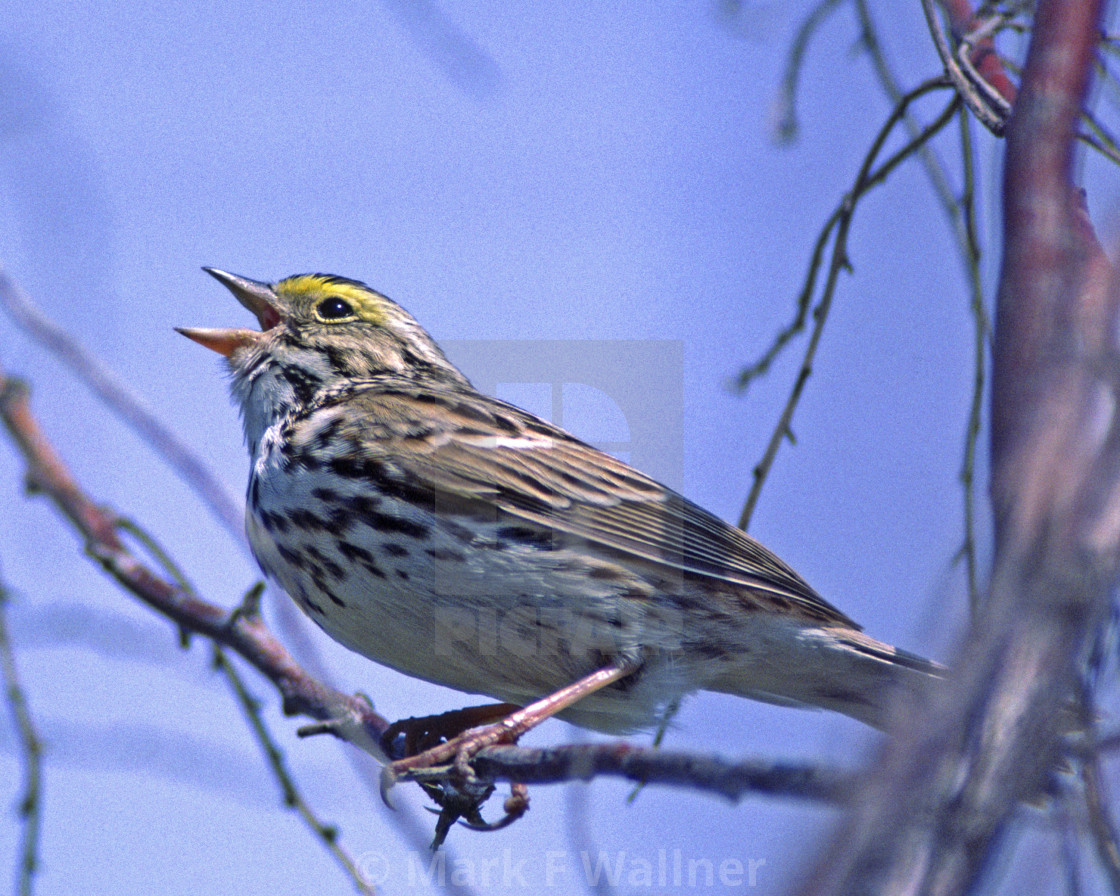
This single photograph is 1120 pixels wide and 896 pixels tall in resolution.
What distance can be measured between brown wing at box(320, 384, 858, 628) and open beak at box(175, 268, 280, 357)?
0.67m

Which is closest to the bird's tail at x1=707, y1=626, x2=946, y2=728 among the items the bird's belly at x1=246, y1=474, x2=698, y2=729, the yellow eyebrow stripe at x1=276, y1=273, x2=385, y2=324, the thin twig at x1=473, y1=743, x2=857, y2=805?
the bird's belly at x1=246, y1=474, x2=698, y2=729

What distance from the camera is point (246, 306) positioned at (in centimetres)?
486

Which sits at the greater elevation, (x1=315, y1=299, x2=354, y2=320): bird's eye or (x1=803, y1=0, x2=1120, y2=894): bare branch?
(x1=803, y1=0, x2=1120, y2=894): bare branch

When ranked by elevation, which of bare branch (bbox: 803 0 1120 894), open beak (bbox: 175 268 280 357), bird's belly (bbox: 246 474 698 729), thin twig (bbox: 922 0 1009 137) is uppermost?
thin twig (bbox: 922 0 1009 137)

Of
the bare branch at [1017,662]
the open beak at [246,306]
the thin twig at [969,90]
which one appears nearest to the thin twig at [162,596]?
the open beak at [246,306]

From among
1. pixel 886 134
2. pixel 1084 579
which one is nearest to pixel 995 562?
pixel 1084 579

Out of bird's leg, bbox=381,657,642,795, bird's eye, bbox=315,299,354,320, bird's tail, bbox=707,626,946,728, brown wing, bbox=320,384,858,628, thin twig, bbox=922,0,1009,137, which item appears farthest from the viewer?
bird's eye, bbox=315,299,354,320

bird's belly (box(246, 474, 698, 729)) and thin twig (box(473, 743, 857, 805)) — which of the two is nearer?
thin twig (box(473, 743, 857, 805))

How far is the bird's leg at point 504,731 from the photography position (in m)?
3.44

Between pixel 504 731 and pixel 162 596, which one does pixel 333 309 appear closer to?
pixel 162 596

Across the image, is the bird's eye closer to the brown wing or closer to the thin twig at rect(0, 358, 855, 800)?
the brown wing

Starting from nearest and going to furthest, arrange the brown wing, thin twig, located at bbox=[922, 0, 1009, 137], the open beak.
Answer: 1. thin twig, located at bbox=[922, 0, 1009, 137]
2. the brown wing
3. the open beak

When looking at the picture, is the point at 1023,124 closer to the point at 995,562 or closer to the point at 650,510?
the point at 995,562

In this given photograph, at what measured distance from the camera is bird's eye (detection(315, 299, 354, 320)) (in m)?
4.82
